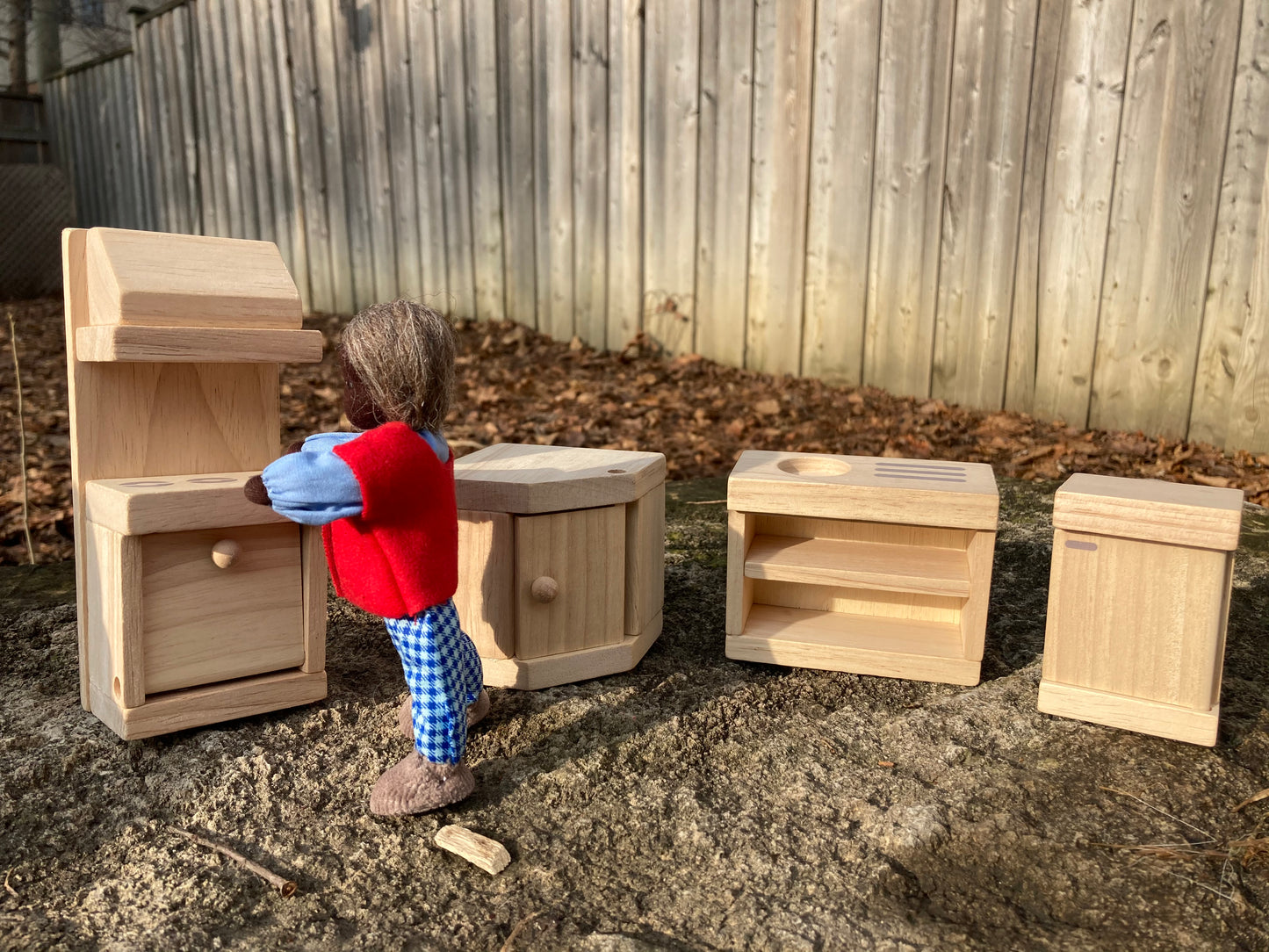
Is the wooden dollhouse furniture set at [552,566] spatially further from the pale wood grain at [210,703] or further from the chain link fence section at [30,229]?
the chain link fence section at [30,229]

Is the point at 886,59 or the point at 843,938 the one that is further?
the point at 886,59

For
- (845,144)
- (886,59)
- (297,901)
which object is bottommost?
(297,901)

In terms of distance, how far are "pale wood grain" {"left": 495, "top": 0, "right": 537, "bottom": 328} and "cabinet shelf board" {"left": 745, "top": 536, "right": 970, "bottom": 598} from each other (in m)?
3.84

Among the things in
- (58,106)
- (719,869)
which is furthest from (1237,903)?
(58,106)

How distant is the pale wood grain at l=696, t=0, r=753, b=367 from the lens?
4.98 m

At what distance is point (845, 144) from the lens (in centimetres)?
475

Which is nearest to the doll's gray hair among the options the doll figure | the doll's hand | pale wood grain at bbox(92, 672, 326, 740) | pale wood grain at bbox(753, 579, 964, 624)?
the doll figure

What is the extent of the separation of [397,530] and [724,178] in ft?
12.4

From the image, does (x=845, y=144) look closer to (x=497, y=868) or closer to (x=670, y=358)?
(x=670, y=358)

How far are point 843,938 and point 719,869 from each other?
26 cm

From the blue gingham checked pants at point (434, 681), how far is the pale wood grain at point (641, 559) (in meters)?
0.64

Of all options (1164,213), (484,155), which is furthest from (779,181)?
(484,155)

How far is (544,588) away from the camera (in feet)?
7.77

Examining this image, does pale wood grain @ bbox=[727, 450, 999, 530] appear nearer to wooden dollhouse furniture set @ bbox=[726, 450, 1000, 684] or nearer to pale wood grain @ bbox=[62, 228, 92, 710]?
wooden dollhouse furniture set @ bbox=[726, 450, 1000, 684]
